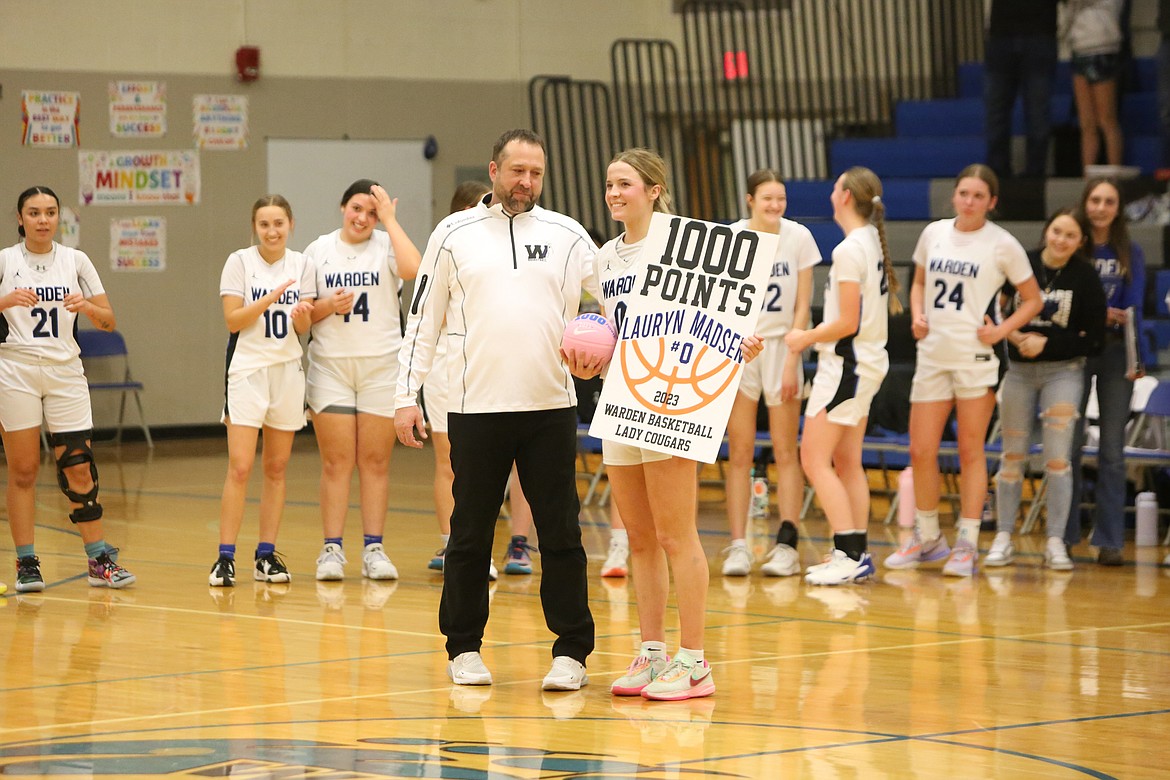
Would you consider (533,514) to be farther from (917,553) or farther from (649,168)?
(917,553)

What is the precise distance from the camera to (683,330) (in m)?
5.15

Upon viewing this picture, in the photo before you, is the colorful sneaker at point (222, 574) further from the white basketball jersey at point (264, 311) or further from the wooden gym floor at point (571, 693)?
the white basketball jersey at point (264, 311)

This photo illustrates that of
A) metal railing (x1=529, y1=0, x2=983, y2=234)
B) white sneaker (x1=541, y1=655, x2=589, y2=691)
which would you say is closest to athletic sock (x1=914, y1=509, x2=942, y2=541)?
white sneaker (x1=541, y1=655, x2=589, y2=691)

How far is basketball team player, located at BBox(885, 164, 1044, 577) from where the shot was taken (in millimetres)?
8008

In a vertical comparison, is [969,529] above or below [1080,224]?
below

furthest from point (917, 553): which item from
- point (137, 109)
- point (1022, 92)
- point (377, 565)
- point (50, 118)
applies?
point (50, 118)

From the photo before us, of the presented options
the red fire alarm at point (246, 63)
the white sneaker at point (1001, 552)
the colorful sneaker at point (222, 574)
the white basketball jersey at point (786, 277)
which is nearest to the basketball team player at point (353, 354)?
the colorful sneaker at point (222, 574)

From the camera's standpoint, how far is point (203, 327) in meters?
15.0

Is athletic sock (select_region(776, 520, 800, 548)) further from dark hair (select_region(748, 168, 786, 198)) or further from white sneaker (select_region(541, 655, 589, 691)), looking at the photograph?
white sneaker (select_region(541, 655, 589, 691))

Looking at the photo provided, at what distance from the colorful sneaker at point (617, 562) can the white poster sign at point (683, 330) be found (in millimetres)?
2909

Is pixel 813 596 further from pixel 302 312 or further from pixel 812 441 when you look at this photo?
pixel 302 312

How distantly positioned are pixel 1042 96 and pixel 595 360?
322 inches

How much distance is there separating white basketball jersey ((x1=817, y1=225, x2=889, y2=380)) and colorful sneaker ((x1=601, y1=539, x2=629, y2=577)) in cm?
132

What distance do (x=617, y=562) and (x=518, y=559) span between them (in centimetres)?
50
